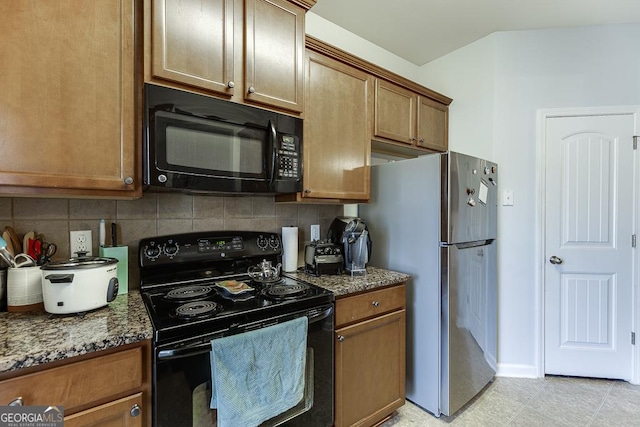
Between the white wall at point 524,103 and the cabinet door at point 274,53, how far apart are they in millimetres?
1724

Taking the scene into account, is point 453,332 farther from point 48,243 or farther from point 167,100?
point 48,243

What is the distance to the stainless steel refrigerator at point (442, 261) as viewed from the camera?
180 cm

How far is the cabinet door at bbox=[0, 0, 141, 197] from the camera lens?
3.21 ft

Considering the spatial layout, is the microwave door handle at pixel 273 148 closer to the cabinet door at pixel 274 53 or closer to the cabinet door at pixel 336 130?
the cabinet door at pixel 274 53

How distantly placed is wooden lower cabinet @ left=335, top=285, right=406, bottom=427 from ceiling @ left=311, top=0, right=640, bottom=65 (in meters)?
1.93

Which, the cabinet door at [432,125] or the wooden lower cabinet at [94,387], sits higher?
the cabinet door at [432,125]

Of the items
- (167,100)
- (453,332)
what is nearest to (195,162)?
(167,100)

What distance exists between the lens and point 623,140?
226 cm

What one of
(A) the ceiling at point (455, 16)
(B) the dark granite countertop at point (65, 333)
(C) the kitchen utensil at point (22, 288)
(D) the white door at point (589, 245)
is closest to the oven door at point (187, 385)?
(B) the dark granite countertop at point (65, 333)

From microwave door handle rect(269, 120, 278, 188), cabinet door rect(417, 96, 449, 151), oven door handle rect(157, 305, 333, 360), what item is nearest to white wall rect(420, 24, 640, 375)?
cabinet door rect(417, 96, 449, 151)

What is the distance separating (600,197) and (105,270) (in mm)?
3204

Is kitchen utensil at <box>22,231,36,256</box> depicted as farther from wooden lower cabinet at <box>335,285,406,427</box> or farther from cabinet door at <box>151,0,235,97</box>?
wooden lower cabinet at <box>335,285,406,427</box>

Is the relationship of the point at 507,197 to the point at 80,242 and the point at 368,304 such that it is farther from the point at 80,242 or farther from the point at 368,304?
the point at 80,242

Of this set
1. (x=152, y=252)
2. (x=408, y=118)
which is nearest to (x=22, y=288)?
(x=152, y=252)
